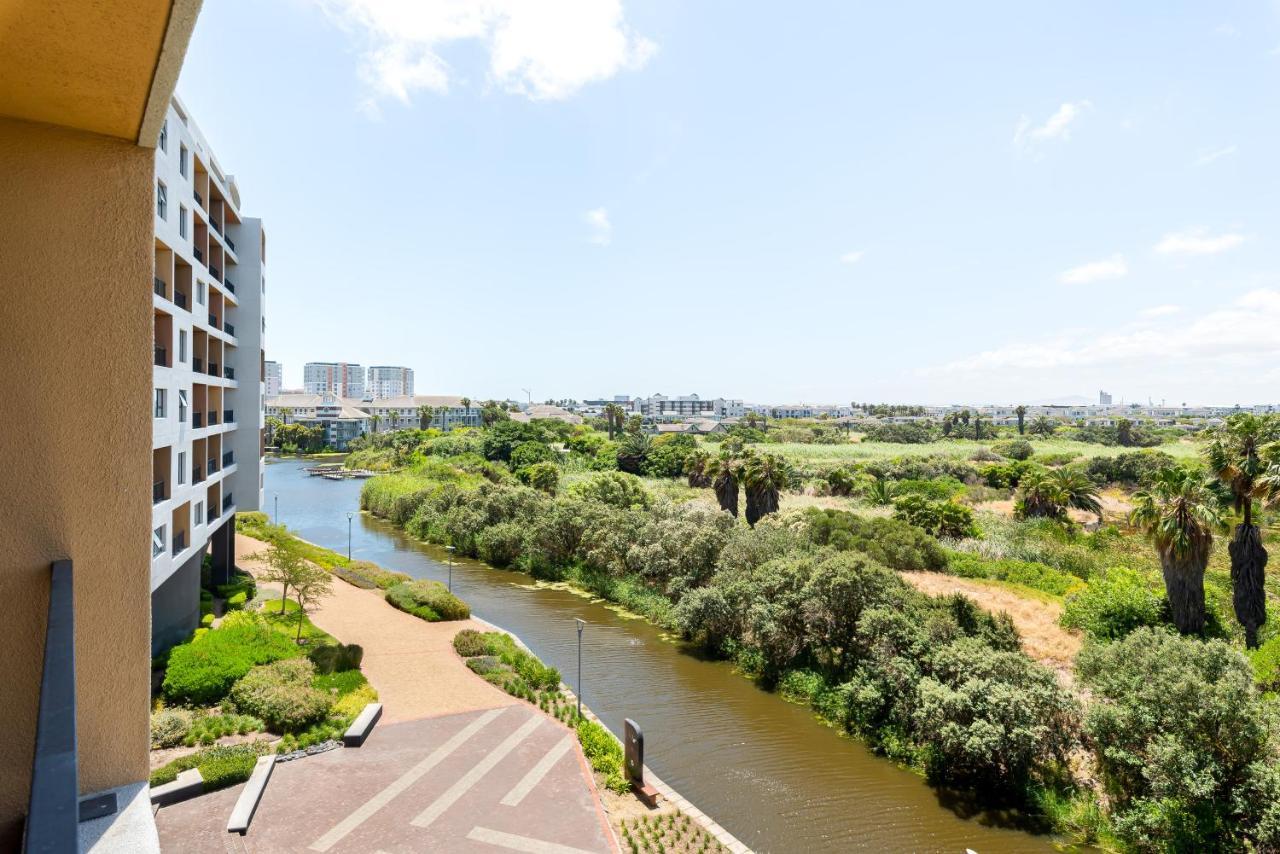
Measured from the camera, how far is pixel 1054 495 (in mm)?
36156

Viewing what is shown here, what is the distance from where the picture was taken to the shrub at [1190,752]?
37.4 ft

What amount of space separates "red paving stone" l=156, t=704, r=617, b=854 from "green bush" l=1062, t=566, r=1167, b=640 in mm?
16062

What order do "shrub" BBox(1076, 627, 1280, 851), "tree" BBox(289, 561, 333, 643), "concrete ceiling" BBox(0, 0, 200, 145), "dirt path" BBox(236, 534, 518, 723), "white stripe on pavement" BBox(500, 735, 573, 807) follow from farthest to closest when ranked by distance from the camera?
1. "tree" BBox(289, 561, 333, 643)
2. "dirt path" BBox(236, 534, 518, 723)
3. "white stripe on pavement" BBox(500, 735, 573, 807)
4. "shrub" BBox(1076, 627, 1280, 851)
5. "concrete ceiling" BBox(0, 0, 200, 145)

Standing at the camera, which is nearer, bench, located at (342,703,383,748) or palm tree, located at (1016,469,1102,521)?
bench, located at (342,703,383,748)

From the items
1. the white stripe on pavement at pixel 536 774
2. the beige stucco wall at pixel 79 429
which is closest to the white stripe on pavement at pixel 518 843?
the white stripe on pavement at pixel 536 774

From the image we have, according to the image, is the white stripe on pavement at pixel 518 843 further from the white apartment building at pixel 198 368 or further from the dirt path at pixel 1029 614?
the dirt path at pixel 1029 614

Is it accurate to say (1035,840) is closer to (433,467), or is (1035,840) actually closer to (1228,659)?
(1228,659)

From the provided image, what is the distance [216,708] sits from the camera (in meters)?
16.2

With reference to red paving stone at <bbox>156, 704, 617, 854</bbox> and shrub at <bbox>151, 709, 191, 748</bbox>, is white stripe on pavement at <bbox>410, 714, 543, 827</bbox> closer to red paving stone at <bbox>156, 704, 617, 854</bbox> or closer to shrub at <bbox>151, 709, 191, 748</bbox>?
red paving stone at <bbox>156, 704, 617, 854</bbox>

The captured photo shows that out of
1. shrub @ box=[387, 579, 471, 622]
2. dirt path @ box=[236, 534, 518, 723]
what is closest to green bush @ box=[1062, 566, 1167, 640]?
dirt path @ box=[236, 534, 518, 723]

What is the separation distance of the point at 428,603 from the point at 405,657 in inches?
185

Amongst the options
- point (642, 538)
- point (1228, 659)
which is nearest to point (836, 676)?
point (1228, 659)

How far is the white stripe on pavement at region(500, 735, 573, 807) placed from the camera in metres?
13.1

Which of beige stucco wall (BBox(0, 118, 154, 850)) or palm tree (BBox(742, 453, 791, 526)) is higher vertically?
beige stucco wall (BBox(0, 118, 154, 850))
